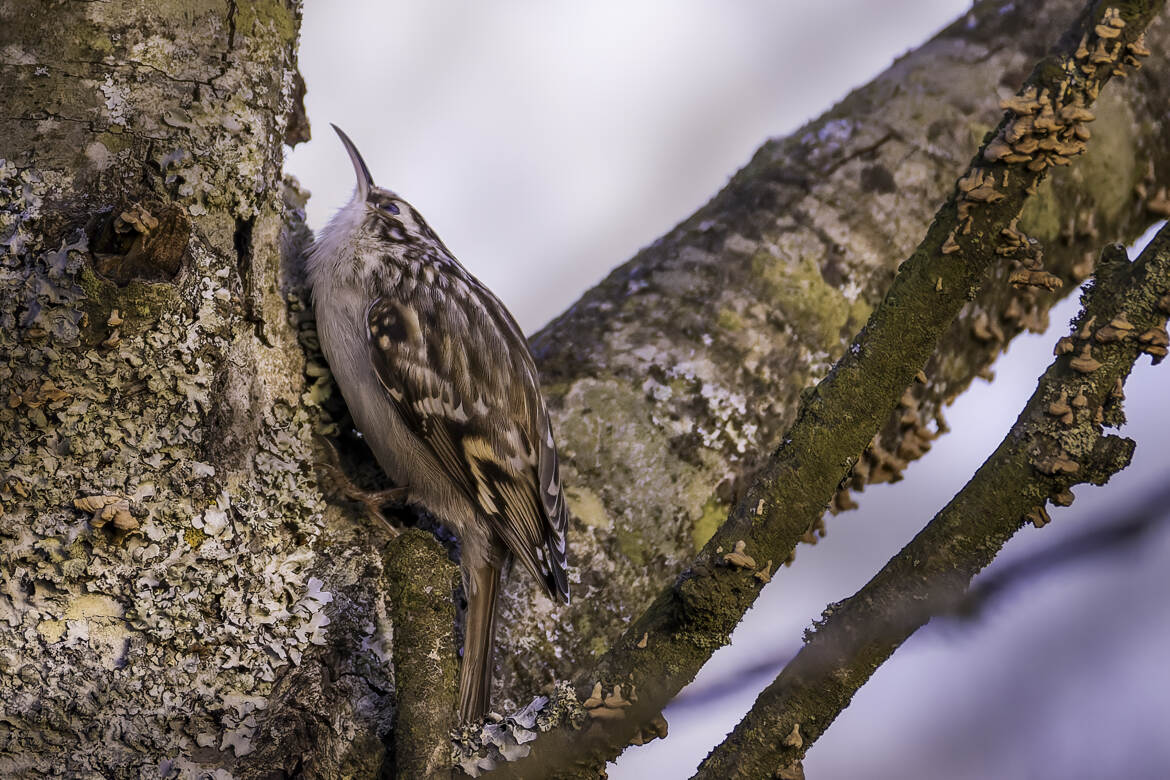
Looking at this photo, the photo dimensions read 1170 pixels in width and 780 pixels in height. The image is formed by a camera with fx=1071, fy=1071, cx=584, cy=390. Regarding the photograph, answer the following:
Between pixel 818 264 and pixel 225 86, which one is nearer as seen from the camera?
pixel 225 86

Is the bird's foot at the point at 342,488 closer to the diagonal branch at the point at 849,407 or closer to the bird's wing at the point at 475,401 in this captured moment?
the bird's wing at the point at 475,401

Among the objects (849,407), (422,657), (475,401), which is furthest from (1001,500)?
(475,401)

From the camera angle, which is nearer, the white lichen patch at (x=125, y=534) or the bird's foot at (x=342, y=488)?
the white lichen patch at (x=125, y=534)

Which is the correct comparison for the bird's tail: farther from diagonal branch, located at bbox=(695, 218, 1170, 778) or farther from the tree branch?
diagonal branch, located at bbox=(695, 218, 1170, 778)

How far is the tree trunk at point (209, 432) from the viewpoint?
1.48 metres

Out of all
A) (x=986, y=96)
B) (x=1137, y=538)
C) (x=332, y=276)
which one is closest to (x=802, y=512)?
(x=1137, y=538)

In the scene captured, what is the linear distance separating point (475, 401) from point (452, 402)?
5cm

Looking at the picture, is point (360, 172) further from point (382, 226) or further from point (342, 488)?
point (342, 488)

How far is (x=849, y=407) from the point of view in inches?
52.2

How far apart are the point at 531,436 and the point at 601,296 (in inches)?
13.6

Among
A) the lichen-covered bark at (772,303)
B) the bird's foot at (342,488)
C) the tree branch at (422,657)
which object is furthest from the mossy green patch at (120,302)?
the lichen-covered bark at (772,303)

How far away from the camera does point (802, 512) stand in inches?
51.6

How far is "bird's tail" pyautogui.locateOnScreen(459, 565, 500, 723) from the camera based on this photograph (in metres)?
1.84

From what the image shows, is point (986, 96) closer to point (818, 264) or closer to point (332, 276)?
point (818, 264)
